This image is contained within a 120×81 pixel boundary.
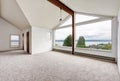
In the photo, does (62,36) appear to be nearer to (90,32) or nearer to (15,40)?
(90,32)

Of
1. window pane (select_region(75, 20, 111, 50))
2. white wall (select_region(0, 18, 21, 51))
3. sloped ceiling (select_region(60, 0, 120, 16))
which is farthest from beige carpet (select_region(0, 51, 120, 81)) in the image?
white wall (select_region(0, 18, 21, 51))

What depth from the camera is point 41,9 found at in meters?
5.91

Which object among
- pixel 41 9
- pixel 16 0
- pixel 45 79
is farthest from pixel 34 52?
pixel 45 79

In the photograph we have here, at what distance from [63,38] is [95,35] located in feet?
10.8

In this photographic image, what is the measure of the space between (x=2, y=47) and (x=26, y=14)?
5.21m

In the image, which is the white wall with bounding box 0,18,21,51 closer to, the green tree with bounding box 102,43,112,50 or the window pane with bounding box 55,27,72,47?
the window pane with bounding box 55,27,72,47

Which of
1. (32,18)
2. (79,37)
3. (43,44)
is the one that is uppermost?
(32,18)

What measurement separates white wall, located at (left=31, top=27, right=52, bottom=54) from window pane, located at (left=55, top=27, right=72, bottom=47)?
866 mm

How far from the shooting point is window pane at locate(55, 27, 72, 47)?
325 inches

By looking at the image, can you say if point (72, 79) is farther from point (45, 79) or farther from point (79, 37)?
point (79, 37)

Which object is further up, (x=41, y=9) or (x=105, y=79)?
(x=41, y=9)

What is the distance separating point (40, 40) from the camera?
8.00m

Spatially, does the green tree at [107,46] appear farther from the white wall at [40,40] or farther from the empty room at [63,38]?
the white wall at [40,40]

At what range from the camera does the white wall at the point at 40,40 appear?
24.5 feet
